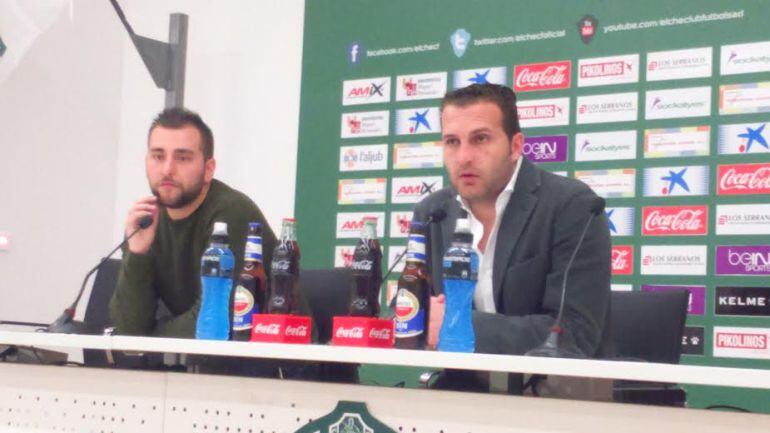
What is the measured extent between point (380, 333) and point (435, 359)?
30 cm

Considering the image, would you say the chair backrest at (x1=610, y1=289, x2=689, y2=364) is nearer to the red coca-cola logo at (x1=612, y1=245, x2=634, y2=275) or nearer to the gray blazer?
the gray blazer

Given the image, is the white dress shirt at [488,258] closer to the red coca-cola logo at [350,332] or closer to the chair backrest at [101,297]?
the red coca-cola logo at [350,332]

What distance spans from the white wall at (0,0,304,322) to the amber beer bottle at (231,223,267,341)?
2.24m

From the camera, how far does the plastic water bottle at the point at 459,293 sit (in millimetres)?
1833

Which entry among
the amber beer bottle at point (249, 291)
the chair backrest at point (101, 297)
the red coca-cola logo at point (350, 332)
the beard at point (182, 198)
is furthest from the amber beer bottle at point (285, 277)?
the chair backrest at point (101, 297)

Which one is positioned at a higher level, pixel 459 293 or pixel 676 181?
pixel 676 181

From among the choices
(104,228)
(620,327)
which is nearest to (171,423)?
(620,327)

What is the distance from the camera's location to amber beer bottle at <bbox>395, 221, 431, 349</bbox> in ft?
6.03

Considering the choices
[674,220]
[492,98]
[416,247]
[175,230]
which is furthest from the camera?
[674,220]

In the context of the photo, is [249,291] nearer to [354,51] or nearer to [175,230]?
[175,230]

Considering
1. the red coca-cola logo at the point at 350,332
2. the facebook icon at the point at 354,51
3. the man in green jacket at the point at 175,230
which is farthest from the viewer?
the facebook icon at the point at 354,51

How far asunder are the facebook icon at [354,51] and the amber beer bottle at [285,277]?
2.18 metres

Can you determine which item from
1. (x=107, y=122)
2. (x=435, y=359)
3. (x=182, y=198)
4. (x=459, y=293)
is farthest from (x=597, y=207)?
(x=107, y=122)

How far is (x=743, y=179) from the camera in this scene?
338 cm
